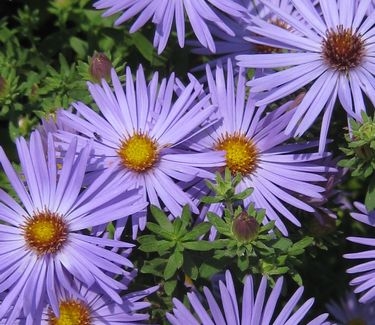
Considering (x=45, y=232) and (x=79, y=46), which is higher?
(x=79, y=46)

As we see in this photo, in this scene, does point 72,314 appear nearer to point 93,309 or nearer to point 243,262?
point 93,309

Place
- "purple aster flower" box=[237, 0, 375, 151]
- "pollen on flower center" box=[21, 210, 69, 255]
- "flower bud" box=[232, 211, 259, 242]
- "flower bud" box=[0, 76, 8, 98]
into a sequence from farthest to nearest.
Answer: "flower bud" box=[0, 76, 8, 98] < "purple aster flower" box=[237, 0, 375, 151] < "pollen on flower center" box=[21, 210, 69, 255] < "flower bud" box=[232, 211, 259, 242]

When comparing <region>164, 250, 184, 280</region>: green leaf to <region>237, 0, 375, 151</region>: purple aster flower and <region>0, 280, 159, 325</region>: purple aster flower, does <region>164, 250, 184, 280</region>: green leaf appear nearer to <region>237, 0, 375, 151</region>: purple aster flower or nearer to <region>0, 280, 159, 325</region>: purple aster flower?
<region>0, 280, 159, 325</region>: purple aster flower

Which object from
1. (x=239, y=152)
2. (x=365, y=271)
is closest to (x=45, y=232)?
(x=239, y=152)

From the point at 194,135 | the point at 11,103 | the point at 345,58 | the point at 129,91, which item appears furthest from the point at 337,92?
the point at 11,103

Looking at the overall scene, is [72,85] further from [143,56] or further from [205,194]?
[205,194]

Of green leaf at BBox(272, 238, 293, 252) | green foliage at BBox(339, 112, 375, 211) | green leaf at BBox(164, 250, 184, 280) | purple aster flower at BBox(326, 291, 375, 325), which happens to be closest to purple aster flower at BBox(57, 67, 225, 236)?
green leaf at BBox(164, 250, 184, 280)
